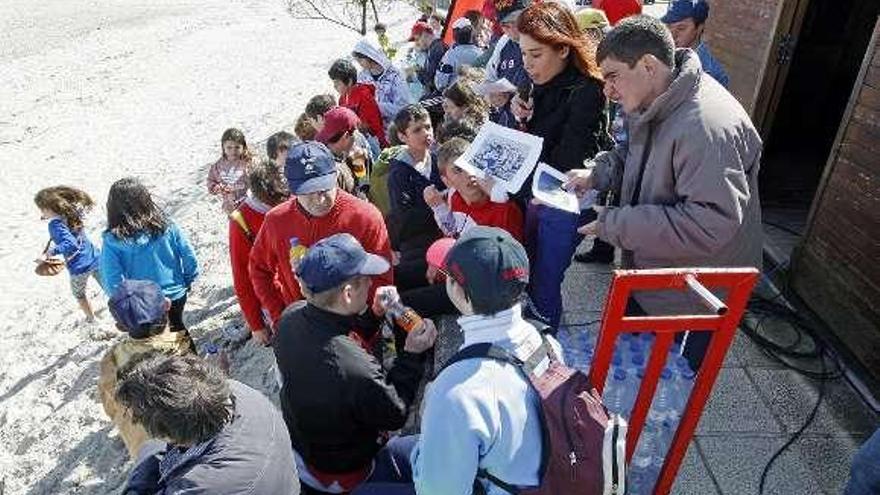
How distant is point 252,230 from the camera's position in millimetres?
4020

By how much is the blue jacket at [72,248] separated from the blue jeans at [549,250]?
437cm

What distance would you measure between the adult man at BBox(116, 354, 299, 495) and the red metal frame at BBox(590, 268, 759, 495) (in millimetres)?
A: 1274

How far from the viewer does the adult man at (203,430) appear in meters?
2.11

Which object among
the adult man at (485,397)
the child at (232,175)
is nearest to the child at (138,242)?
the child at (232,175)

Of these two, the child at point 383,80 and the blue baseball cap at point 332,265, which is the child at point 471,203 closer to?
the blue baseball cap at point 332,265

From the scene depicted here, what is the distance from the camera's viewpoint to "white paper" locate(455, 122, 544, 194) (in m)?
3.11

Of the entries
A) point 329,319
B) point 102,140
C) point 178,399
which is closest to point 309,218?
point 329,319

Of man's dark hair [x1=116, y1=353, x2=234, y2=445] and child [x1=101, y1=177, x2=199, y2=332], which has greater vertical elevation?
man's dark hair [x1=116, y1=353, x2=234, y2=445]

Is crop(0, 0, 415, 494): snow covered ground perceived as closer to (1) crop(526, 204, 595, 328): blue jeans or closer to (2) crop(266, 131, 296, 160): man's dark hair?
(2) crop(266, 131, 296, 160): man's dark hair

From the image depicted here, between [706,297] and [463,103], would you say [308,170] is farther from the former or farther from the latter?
[706,297]

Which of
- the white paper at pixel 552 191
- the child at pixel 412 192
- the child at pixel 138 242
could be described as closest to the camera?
the white paper at pixel 552 191

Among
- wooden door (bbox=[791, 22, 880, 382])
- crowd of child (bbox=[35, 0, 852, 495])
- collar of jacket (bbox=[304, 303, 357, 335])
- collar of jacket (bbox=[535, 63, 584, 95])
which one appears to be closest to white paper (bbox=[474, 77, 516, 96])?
crowd of child (bbox=[35, 0, 852, 495])

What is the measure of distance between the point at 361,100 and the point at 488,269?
4766 mm

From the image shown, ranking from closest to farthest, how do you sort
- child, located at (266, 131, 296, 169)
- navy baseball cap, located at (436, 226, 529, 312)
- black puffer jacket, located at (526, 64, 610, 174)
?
navy baseball cap, located at (436, 226, 529, 312) < black puffer jacket, located at (526, 64, 610, 174) < child, located at (266, 131, 296, 169)
